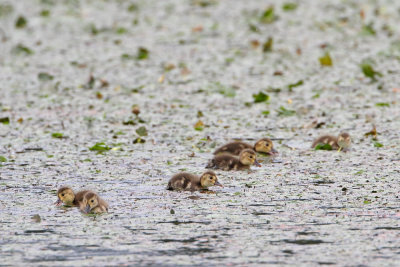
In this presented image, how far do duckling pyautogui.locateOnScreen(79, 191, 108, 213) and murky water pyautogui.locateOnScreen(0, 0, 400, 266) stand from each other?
116 mm

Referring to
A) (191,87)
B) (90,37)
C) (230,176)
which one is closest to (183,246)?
(230,176)

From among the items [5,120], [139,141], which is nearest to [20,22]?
[5,120]

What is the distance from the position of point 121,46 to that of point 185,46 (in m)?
1.29

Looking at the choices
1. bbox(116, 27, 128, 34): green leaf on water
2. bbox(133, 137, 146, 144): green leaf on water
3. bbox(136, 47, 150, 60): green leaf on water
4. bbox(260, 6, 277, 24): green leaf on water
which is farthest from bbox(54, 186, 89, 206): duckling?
bbox(260, 6, 277, 24): green leaf on water

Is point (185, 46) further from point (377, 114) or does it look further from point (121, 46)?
point (377, 114)

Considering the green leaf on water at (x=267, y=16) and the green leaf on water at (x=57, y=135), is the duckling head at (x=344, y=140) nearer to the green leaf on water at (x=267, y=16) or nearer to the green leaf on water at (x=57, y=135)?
the green leaf on water at (x=57, y=135)

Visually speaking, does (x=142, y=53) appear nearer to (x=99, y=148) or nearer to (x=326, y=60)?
(x=326, y=60)

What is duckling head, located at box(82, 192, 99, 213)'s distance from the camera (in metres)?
7.21

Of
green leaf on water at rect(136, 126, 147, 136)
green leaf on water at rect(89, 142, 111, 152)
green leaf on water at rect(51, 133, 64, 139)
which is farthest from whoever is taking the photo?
green leaf on water at rect(51, 133, 64, 139)

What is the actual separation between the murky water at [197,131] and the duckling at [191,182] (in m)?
0.08

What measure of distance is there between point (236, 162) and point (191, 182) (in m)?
1.14

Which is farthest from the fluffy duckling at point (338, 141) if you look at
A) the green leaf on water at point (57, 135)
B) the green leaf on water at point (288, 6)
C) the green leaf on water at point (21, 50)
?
the green leaf on water at point (288, 6)

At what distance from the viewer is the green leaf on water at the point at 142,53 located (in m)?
16.3

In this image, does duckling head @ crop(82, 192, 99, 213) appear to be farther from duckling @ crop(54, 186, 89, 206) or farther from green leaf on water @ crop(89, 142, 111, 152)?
Result: green leaf on water @ crop(89, 142, 111, 152)
